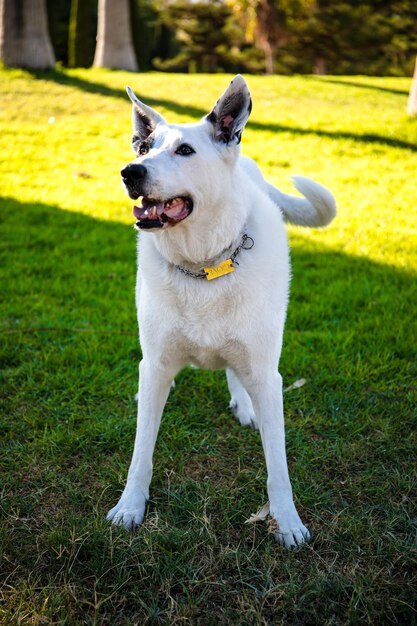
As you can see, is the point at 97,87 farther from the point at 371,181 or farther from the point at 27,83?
the point at 371,181

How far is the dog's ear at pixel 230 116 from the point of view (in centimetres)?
251

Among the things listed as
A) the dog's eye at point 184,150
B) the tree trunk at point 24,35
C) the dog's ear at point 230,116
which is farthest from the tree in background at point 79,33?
the dog's eye at point 184,150

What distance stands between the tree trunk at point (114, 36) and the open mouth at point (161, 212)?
43.6ft

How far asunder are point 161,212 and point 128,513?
130 centimetres

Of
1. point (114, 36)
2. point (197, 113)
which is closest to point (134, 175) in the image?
point (197, 113)

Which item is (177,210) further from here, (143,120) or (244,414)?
(244,414)

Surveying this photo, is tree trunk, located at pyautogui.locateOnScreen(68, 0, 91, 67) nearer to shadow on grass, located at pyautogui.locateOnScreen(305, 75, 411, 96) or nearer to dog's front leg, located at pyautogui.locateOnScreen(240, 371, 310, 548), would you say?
shadow on grass, located at pyautogui.locateOnScreen(305, 75, 411, 96)

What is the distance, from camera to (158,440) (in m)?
3.25

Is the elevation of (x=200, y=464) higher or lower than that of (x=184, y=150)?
lower

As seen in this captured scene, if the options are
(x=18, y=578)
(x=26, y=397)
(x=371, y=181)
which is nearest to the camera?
(x=18, y=578)

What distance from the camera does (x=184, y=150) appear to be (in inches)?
96.3

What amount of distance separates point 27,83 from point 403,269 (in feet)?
30.3

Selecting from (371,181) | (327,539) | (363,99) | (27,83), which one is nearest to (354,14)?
(363,99)

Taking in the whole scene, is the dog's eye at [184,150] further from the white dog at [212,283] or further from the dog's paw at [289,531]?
the dog's paw at [289,531]
